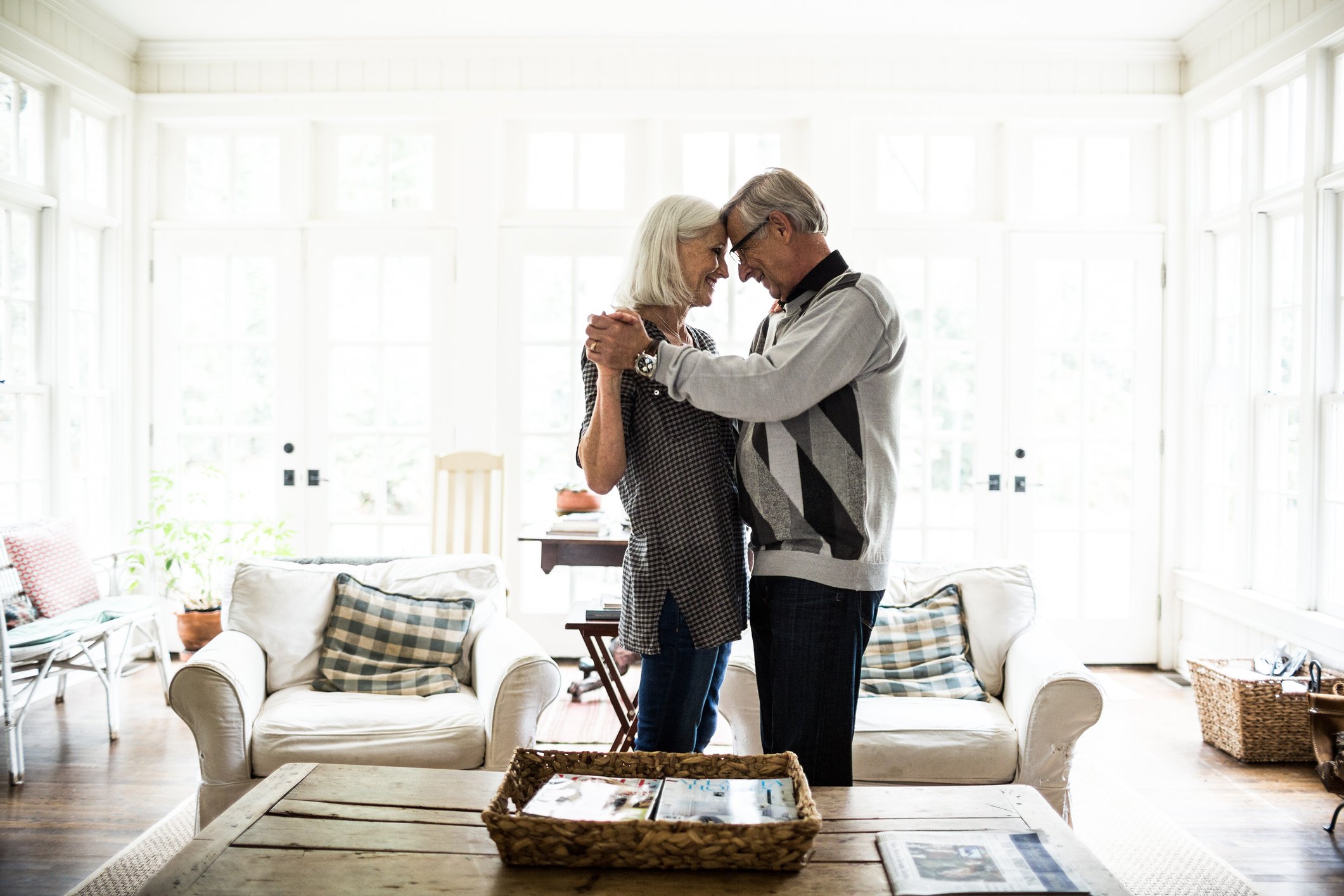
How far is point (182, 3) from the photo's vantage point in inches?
169

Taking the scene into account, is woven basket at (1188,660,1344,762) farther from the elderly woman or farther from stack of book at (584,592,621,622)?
the elderly woman

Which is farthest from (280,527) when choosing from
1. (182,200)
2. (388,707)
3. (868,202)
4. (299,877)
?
(299,877)

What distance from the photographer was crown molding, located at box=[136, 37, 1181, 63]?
463 centimetres

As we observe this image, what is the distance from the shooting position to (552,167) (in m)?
4.86

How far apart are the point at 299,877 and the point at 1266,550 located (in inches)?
164

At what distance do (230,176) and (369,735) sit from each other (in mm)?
3491

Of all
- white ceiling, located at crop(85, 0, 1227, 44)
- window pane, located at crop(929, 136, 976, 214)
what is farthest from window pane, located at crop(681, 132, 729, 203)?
window pane, located at crop(929, 136, 976, 214)

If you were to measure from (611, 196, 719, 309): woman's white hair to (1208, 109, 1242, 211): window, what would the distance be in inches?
143

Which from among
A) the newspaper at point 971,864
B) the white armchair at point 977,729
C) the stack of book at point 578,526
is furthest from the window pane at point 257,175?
the newspaper at point 971,864

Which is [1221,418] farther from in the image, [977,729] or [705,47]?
[705,47]

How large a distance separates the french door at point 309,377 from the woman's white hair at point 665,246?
130 inches

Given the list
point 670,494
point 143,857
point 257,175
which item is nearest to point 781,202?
point 670,494

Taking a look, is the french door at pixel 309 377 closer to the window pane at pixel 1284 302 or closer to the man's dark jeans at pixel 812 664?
the man's dark jeans at pixel 812 664

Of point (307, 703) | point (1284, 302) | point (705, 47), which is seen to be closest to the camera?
point (307, 703)
